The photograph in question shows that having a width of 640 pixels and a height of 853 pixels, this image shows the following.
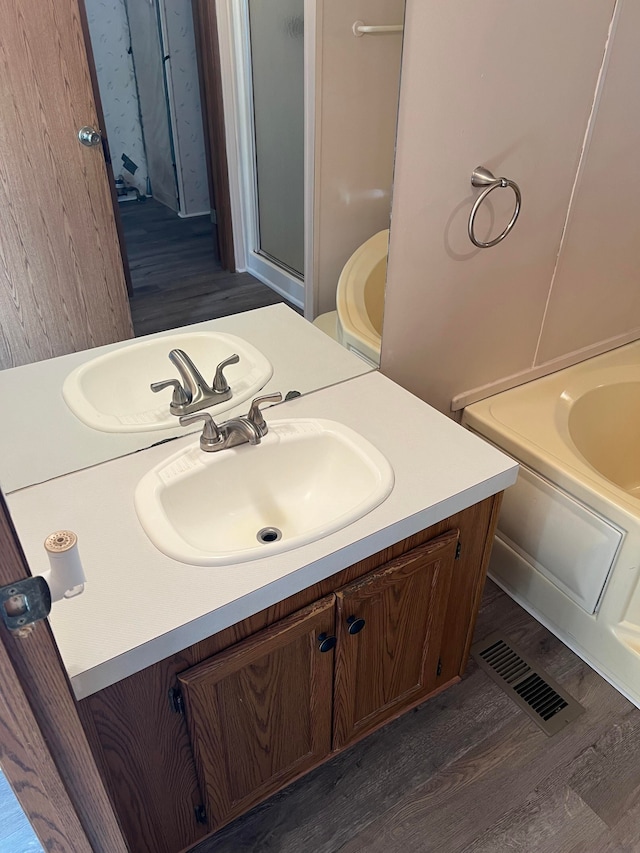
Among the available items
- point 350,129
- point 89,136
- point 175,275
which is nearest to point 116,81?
point 89,136

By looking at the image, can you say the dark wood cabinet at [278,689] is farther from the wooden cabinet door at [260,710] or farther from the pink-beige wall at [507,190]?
the pink-beige wall at [507,190]

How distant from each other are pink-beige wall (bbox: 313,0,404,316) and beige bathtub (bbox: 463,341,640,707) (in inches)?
26.3

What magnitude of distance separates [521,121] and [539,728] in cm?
144

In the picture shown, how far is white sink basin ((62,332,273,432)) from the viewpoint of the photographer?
3.90 ft

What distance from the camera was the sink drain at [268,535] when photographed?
1.21 m

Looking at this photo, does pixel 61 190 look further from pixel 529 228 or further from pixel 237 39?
pixel 529 228

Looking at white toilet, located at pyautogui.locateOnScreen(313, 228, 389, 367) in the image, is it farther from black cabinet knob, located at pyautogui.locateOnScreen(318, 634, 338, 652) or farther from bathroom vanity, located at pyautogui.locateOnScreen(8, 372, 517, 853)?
black cabinet knob, located at pyautogui.locateOnScreen(318, 634, 338, 652)

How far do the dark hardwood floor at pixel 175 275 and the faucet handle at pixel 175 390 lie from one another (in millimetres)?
104

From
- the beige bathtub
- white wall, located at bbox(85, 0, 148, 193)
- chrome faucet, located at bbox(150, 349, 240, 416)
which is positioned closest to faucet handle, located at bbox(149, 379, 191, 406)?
chrome faucet, located at bbox(150, 349, 240, 416)

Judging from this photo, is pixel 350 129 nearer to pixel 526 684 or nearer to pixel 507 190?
pixel 507 190

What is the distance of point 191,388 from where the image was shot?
49.9 inches

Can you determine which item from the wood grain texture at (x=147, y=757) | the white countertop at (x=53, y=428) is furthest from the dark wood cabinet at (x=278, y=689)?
the white countertop at (x=53, y=428)

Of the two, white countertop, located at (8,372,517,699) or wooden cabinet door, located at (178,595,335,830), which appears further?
wooden cabinet door, located at (178,595,335,830)

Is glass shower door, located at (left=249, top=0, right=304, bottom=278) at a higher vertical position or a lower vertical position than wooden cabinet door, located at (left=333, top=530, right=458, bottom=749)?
higher
